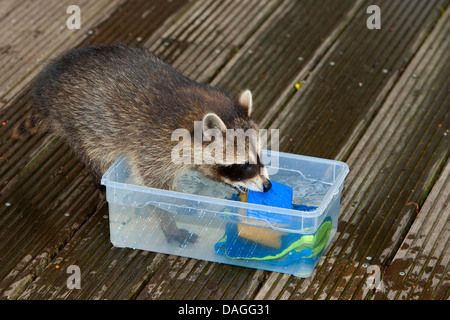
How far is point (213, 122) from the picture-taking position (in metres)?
4.56

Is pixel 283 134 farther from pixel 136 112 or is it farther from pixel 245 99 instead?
pixel 136 112

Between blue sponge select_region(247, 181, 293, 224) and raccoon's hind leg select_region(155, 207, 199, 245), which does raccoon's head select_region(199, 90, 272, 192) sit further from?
raccoon's hind leg select_region(155, 207, 199, 245)

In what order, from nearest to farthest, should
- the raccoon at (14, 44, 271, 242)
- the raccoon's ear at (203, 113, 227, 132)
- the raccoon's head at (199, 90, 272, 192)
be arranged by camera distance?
the raccoon's ear at (203, 113, 227, 132)
the raccoon's head at (199, 90, 272, 192)
the raccoon at (14, 44, 271, 242)

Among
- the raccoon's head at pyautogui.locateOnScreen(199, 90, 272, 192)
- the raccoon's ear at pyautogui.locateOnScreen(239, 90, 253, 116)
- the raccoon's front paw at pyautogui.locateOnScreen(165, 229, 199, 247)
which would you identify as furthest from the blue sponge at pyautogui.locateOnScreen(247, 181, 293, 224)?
the raccoon's ear at pyautogui.locateOnScreen(239, 90, 253, 116)

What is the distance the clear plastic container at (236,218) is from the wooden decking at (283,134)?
9 cm

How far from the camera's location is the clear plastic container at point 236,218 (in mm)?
4512

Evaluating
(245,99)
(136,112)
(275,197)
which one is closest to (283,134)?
(245,99)

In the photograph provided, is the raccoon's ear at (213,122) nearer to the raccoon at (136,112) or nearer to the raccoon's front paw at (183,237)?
the raccoon at (136,112)

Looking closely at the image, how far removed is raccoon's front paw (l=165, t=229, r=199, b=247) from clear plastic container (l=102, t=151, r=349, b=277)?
0.7 inches

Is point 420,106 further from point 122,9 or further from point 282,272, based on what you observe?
point 122,9

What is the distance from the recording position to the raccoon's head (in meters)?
4.62

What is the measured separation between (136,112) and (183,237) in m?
0.90

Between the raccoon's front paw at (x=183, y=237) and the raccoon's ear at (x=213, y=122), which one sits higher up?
the raccoon's ear at (x=213, y=122)

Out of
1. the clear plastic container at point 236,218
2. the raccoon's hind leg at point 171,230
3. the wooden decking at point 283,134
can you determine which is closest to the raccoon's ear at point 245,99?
the clear plastic container at point 236,218
